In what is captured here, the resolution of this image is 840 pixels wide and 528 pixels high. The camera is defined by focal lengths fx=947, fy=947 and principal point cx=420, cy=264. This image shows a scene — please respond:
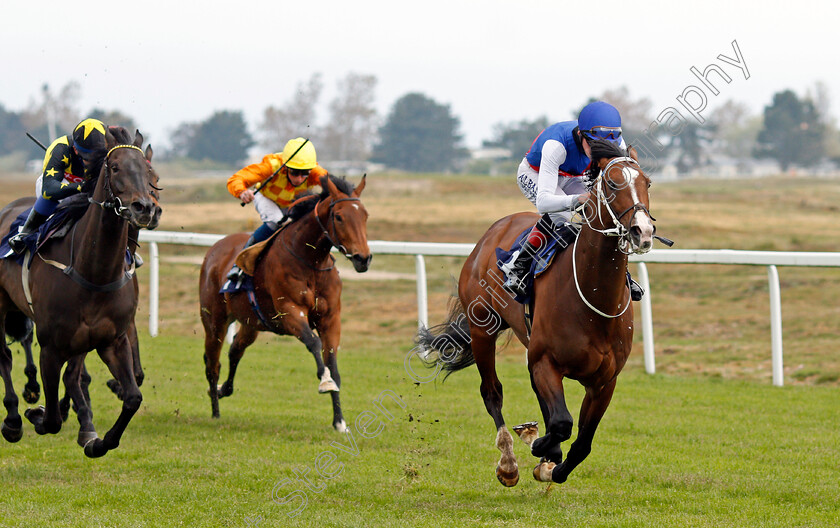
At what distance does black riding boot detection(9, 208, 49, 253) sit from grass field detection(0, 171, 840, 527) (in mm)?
1265

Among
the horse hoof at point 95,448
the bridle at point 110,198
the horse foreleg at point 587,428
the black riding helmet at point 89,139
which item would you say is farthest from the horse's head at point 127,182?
the horse foreleg at point 587,428

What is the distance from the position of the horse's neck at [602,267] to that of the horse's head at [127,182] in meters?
1.98

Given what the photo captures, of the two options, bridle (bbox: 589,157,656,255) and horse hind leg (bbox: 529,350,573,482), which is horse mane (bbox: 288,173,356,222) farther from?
bridle (bbox: 589,157,656,255)

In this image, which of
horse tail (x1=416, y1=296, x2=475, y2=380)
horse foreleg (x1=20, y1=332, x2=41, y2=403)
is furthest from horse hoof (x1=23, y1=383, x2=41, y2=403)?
horse tail (x1=416, y1=296, x2=475, y2=380)

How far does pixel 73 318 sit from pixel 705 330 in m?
8.24

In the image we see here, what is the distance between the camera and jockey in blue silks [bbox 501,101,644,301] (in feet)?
14.2

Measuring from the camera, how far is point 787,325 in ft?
37.4

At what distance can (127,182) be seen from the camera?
4547 mm

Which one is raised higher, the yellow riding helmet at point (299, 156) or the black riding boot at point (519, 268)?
the yellow riding helmet at point (299, 156)

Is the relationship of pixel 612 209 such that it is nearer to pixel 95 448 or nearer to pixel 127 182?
pixel 127 182

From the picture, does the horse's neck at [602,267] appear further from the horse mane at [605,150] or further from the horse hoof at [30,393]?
the horse hoof at [30,393]

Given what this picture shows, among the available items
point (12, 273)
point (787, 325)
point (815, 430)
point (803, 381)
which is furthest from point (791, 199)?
point (12, 273)

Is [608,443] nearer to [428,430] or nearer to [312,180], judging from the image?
[428,430]

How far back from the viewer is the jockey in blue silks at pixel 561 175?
4328 mm
